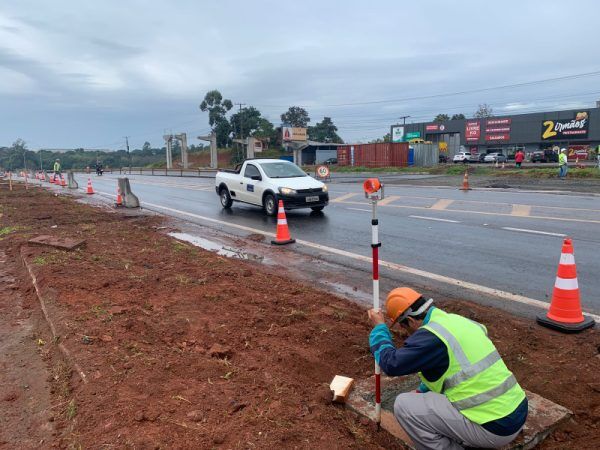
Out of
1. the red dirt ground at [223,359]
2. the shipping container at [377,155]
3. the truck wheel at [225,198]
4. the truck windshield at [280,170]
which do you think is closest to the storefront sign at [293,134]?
the shipping container at [377,155]

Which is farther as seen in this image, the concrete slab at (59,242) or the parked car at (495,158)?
the parked car at (495,158)

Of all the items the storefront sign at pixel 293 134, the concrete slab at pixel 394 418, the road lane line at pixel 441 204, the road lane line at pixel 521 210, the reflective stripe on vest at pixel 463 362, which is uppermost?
the storefront sign at pixel 293 134

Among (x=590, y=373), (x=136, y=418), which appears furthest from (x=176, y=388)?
(x=590, y=373)

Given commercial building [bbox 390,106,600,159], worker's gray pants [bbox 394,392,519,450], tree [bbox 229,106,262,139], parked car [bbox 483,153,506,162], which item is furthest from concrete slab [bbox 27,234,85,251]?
tree [bbox 229,106,262,139]

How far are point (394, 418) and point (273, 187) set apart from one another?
10.0m

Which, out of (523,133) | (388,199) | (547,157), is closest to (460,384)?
(388,199)

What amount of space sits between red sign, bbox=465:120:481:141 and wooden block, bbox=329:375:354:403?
69.9m

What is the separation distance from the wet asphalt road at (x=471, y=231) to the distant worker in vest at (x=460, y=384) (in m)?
3.30

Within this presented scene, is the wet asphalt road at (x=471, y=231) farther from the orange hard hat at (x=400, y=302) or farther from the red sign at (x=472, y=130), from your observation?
the red sign at (x=472, y=130)

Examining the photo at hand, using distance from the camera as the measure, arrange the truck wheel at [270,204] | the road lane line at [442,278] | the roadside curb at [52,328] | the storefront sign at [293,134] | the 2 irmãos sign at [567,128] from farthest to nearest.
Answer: the 2 irmãos sign at [567,128] < the storefront sign at [293,134] < the truck wheel at [270,204] < the road lane line at [442,278] < the roadside curb at [52,328]

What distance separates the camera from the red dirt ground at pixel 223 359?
119 inches

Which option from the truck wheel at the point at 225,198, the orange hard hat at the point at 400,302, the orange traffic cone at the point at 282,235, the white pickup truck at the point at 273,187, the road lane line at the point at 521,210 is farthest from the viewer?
the truck wheel at the point at 225,198

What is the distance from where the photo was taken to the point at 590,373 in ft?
12.5

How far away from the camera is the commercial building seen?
5666cm
